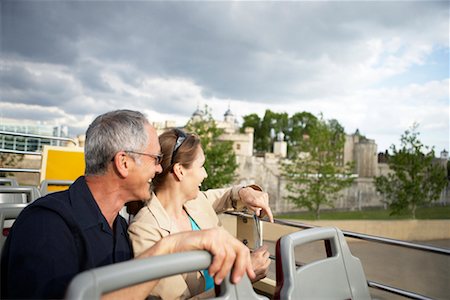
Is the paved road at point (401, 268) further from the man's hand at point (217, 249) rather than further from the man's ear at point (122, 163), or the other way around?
the man's hand at point (217, 249)

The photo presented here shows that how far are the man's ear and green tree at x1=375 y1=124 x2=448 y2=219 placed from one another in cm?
2211

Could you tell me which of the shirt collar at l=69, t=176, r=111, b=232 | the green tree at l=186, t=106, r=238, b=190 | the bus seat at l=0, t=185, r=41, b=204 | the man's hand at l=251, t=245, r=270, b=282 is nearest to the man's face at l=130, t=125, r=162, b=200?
the shirt collar at l=69, t=176, r=111, b=232

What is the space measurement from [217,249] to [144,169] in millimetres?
652

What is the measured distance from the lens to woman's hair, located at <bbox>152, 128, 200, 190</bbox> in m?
2.21

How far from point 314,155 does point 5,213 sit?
24.0 meters

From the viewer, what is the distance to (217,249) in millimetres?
1144

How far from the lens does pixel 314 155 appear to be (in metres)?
25.1

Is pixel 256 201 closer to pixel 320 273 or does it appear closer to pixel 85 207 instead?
pixel 320 273

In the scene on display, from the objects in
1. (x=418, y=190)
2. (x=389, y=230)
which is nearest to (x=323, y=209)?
(x=418, y=190)

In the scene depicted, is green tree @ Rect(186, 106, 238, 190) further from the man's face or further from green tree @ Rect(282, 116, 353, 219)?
the man's face

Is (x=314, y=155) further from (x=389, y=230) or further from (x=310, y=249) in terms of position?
(x=310, y=249)

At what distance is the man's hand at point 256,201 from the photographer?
2435 millimetres

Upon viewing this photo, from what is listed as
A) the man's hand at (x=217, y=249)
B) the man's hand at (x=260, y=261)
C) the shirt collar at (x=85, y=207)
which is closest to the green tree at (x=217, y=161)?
the man's hand at (x=260, y=261)

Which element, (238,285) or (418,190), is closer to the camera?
(238,285)
